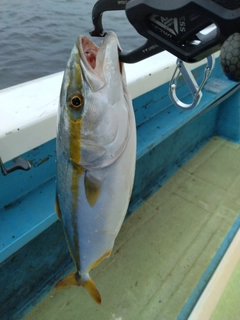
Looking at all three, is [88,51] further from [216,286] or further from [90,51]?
[216,286]

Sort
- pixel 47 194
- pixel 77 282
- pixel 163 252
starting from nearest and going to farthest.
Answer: pixel 77 282
pixel 47 194
pixel 163 252

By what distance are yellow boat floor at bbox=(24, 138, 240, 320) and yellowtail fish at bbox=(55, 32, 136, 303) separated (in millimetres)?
1022

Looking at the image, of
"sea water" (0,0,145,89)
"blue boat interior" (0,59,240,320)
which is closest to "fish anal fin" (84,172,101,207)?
"blue boat interior" (0,59,240,320)

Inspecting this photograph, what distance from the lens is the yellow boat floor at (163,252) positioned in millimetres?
2031

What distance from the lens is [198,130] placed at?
3.54 metres

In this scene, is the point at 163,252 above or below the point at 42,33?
above

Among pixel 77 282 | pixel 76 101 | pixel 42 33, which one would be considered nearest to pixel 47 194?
pixel 77 282

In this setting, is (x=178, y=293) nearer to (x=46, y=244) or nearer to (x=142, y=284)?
(x=142, y=284)

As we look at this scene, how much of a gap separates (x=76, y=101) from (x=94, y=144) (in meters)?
0.15

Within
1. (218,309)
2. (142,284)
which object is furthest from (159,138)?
(218,309)

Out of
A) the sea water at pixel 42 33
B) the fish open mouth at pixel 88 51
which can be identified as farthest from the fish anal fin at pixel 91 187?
the sea water at pixel 42 33

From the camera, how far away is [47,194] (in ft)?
6.08

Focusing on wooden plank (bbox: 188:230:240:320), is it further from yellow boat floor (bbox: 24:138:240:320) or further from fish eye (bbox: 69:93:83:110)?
fish eye (bbox: 69:93:83:110)

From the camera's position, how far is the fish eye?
0.98m
